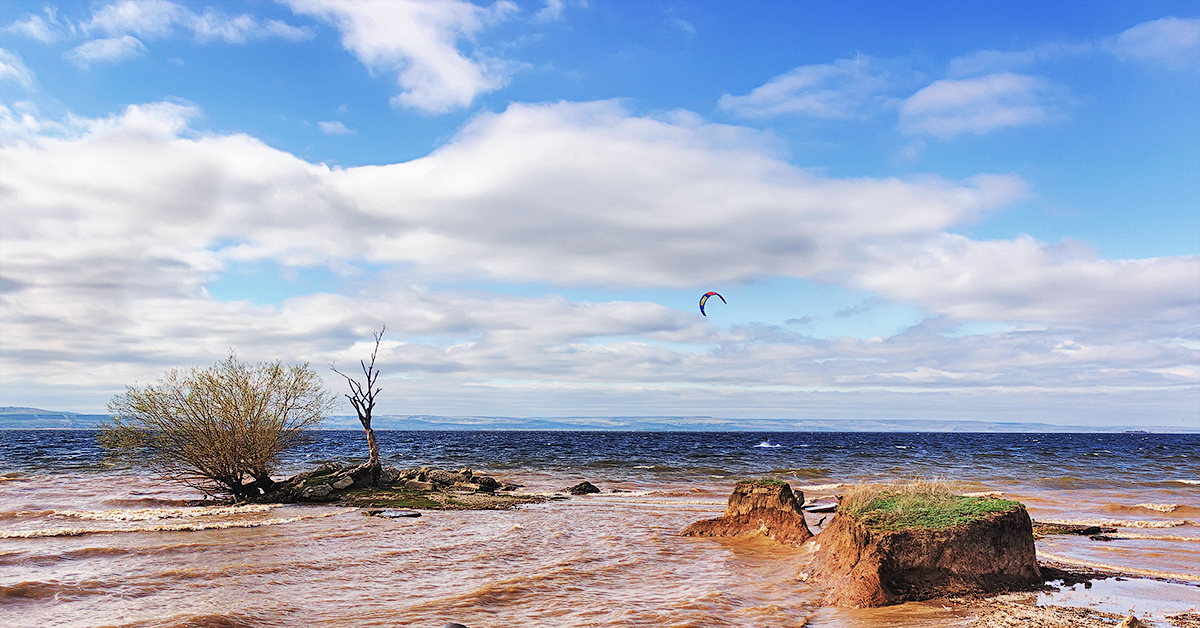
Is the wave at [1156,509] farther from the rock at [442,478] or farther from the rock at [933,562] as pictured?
the rock at [442,478]

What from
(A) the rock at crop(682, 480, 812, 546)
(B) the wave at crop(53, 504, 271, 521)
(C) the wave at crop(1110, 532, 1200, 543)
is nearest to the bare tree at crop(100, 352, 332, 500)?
(B) the wave at crop(53, 504, 271, 521)

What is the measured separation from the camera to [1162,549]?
1691cm

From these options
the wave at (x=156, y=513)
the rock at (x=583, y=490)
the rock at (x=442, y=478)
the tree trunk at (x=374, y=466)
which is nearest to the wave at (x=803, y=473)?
the rock at (x=583, y=490)

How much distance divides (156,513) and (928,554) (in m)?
24.2

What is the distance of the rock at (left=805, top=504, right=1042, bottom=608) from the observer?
1148 centimetres

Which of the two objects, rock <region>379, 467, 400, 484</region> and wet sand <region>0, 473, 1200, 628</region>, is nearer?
wet sand <region>0, 473, 1200, 628</region>

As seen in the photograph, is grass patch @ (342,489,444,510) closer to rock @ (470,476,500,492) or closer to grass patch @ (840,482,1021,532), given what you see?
rock @ (470,476,500,492)

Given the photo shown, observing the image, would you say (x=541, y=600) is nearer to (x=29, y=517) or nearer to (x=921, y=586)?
(x=921, y=586)

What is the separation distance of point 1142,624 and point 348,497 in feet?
81.7

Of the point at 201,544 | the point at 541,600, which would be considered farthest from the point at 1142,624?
the point at 201,544

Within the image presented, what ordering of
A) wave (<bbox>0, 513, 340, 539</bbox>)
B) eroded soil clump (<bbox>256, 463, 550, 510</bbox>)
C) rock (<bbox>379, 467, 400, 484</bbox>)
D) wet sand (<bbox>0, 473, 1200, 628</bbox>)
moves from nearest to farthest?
wet sand (<bbox>0, 473, 1200, 628</bbox>) → wave (<bbox>0, 513, 340, 539</bbox>) → eroded soil clump (<bbox>256, 463, 550, 510</bbox>) → rock (<bbox>379, 467, 400, 484</bbox>)

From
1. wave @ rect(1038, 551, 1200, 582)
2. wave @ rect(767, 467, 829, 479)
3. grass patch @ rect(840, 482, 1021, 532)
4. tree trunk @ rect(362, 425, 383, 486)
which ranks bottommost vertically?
wave @ rect(767, 467, 829, 479)

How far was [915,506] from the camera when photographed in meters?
12.8

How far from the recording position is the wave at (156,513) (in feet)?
76.5
